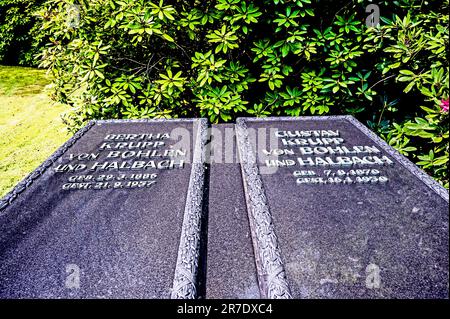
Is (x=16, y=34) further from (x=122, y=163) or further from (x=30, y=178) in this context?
(x=122, y=163)

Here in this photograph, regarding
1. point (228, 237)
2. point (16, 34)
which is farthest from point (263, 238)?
point (16, 34)

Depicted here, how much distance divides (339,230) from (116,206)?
1.15 metres

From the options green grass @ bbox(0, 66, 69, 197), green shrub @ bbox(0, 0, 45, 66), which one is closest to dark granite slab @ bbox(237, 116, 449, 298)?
green grass @ bbox(0, 66, 69, 197)

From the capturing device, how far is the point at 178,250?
1373 millimetres

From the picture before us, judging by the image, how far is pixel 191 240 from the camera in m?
1.40

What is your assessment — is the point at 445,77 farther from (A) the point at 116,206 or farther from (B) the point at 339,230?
(A) the point at 116,206

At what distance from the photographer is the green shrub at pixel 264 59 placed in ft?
8.84

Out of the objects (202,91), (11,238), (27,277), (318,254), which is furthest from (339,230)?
(202,91)

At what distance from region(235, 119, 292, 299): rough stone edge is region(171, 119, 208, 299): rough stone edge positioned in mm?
263

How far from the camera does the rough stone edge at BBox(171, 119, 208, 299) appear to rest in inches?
46.5

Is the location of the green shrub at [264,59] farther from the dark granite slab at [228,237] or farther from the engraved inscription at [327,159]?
the dark granite slab at [228,237]

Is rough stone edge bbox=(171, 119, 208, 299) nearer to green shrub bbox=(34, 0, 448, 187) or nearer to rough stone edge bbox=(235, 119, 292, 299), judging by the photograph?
rough stone edge bbox=(235, 119, 292, 299)

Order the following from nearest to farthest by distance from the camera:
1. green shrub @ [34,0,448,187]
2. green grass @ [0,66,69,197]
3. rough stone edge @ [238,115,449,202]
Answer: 1. rough stone edge @ [238,115,449,202]
2. green shrub @ [34,0,448,187]
3. green grass @ [0,66,69,197]

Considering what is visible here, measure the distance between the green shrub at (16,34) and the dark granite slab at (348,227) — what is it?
10.5 meters
